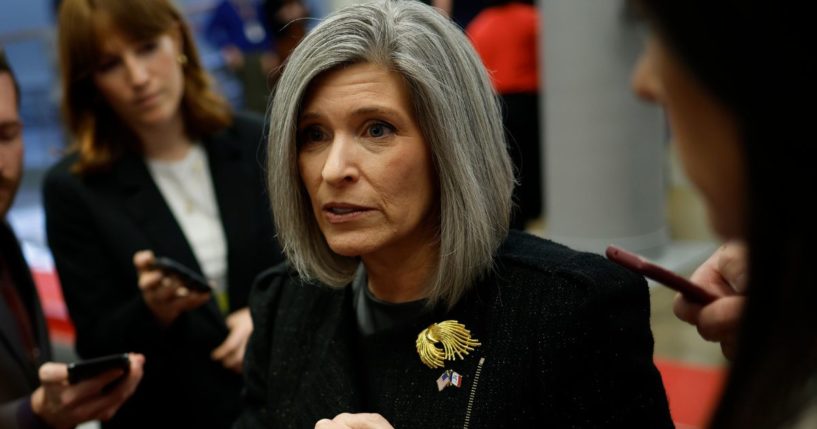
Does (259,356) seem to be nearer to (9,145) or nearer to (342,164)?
(342,164)

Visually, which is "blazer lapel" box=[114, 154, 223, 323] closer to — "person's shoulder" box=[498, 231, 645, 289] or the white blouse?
the white blouse

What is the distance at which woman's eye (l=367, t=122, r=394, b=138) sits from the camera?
147 centimetres

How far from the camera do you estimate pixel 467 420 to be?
1363 millimetres

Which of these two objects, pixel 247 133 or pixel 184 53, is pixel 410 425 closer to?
pixel 247 133

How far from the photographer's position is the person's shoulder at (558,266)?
4.50ft

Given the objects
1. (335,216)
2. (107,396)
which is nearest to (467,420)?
(335,216)

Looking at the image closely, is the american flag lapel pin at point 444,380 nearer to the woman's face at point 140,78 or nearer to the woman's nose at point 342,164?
the woman's nose at point 342,164

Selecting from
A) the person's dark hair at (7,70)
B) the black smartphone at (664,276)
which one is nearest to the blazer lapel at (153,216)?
the person's dark hair at (7,70)

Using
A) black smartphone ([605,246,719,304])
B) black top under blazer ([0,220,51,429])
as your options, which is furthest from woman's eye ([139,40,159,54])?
black smartphone ([605,246,719,304])

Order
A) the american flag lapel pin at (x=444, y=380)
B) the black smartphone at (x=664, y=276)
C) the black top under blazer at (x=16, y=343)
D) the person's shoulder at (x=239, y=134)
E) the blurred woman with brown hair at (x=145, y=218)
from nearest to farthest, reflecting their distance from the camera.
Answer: the black smartphone at (x=664, y=276), the american flag lapel pin at (x=444, y=380), the black top under blazer at (x=16, y=343), the blurred woman with brown hair at (x=145, y=218), the person's shoulder at (x=239, y=134)

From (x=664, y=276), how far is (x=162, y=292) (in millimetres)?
1390

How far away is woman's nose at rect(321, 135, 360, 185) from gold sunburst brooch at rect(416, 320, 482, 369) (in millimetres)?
315

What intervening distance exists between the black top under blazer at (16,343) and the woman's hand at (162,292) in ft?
0.96

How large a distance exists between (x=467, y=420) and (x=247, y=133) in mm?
1511
